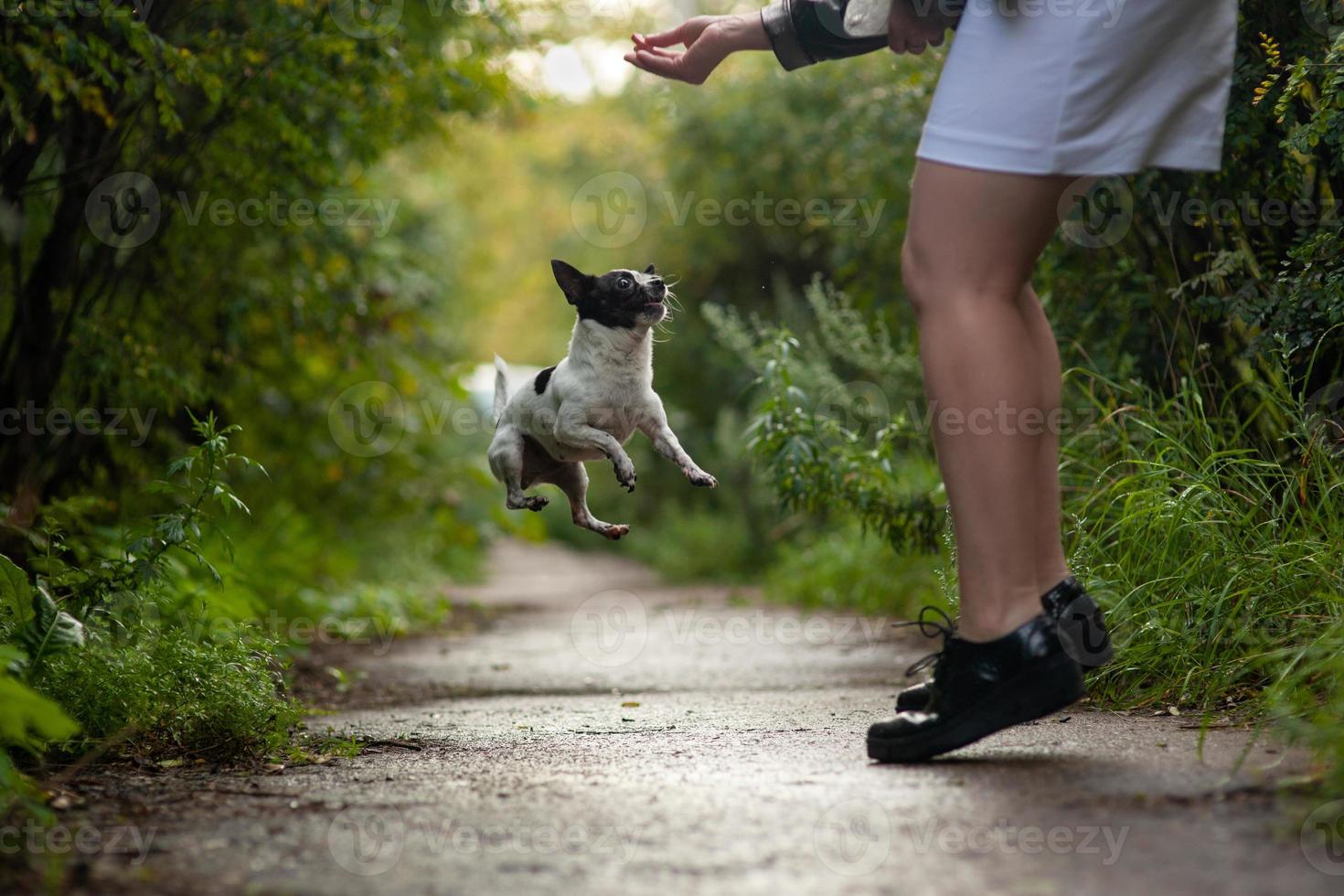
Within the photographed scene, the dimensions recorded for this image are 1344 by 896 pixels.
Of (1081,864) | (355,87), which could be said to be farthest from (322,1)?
(1081,864)

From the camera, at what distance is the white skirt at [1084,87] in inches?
87.0

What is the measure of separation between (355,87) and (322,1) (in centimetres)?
54

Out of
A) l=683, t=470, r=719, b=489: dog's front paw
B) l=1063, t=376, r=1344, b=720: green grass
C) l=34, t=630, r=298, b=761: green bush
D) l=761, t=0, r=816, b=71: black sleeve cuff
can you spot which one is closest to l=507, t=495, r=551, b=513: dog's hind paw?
l=683, t=470, r=719, b=489: dog's front paw

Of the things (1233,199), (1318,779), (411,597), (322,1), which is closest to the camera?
(1318,779)

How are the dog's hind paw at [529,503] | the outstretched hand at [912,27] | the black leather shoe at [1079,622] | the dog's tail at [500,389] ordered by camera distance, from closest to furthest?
the black leather shoe at [1079,622], the outstretched hand at [912,27], the dog's hind paw at [529,503], the dog's tail at [500,389]

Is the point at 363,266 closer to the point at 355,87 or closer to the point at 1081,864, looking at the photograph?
the point at 355,87

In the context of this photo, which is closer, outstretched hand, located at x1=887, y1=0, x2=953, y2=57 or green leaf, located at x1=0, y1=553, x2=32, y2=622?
outstretched hand, located at x1=887, y1=0, x2=953, y2=57

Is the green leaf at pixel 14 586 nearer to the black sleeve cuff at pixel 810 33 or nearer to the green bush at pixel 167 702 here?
the green bush at pixel 167 702

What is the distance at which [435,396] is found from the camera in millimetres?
10125

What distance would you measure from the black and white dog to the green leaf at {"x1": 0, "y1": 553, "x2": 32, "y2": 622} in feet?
3.90

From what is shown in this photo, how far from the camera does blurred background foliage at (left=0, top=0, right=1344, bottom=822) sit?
3.10 m

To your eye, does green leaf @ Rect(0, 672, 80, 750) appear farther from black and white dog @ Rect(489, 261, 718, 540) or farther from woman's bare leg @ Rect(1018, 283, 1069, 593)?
woman's bare leg @ Rect(1018, 283, 1069, 593)

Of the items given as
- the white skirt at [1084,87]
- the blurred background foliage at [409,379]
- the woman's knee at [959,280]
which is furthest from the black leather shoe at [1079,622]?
the white skirt at [1084,87]

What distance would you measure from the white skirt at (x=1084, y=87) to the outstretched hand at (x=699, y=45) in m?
0.63
